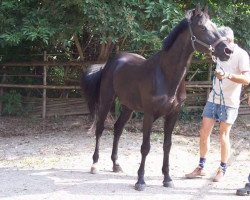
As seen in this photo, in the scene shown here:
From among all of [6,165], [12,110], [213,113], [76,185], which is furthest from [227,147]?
[12,110]

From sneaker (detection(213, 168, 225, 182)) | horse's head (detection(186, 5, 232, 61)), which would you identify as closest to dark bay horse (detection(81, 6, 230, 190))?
horse's head (detection(186, 5, 232, 61))

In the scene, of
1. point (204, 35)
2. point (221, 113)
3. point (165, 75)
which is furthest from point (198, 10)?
point (221, 113)

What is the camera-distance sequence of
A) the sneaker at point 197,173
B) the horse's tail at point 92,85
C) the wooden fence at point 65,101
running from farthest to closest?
the wooden fence at point 65,101 → the horse's tail at point 92,85 → the sneaker at point 197,173

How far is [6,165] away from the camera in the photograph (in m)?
6.17

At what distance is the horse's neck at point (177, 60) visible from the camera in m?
4.83

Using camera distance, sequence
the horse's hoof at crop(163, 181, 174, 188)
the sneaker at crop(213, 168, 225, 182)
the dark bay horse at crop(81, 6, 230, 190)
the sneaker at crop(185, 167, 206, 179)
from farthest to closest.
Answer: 1. the sneaker at crop(185, 167, 206, 179)
2. the sneaker at crop(213, 168, 225, 182)
3. the horse's hoof at crop(163, 181, 174, 188)
4. the dark bay horse at crop(81, 6, 230, 190)

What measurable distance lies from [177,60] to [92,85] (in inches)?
70.5

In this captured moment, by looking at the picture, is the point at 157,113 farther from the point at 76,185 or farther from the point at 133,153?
the point at 133,153

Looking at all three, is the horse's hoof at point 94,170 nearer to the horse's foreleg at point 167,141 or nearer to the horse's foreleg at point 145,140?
the horse's foreleg at point 145,140

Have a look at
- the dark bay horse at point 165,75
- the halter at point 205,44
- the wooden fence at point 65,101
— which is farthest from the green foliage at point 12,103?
the halter at point 205,44

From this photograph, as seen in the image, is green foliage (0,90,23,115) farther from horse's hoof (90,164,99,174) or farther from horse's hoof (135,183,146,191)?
horse's hoof (135,183,146,191)

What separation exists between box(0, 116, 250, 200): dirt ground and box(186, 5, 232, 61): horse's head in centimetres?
167

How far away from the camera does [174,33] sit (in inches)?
192

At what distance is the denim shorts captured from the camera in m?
5.19
